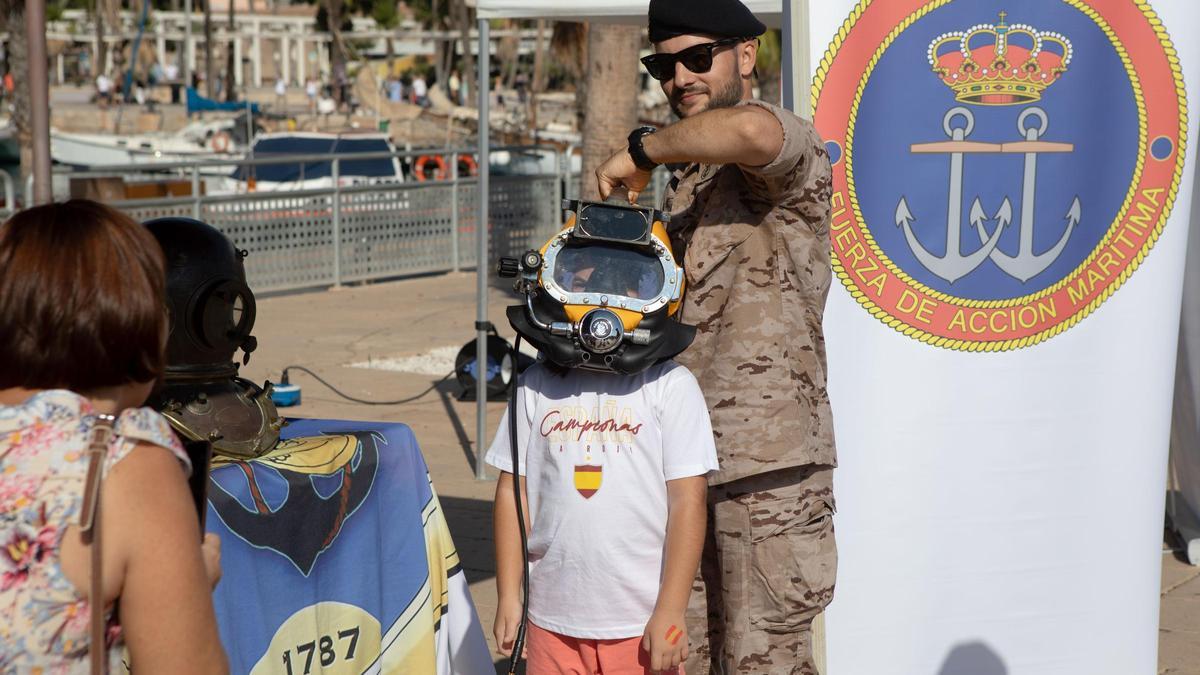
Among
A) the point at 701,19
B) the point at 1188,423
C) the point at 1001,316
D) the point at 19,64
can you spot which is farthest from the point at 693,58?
the point at 19,64

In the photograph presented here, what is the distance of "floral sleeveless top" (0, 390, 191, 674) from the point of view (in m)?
1.78

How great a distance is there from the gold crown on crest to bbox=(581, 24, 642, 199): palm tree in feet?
25.4

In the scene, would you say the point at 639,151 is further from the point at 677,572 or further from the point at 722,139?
the point at 677,572

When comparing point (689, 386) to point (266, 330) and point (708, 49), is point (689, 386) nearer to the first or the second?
point (708, 49)

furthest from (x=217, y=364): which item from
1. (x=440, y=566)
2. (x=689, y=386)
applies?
(x=689, y=386)

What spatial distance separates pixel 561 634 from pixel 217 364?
104 cm

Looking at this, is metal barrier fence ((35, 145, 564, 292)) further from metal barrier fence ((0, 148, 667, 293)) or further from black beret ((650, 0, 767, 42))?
black beret ((650, 0, 767, 42))

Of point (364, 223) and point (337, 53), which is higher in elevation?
point (337, 53)

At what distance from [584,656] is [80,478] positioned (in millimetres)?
1398

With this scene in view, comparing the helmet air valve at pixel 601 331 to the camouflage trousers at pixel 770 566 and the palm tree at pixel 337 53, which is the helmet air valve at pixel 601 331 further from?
the palm tree at pixel 337 53

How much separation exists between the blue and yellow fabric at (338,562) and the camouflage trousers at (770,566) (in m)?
0.86

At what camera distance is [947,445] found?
3.99 metres

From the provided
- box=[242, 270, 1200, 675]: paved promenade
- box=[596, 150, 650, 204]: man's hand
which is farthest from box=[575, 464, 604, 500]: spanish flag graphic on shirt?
box=[242, 270, 1200, 675]: paved promenade

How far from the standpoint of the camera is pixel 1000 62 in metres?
3.88
